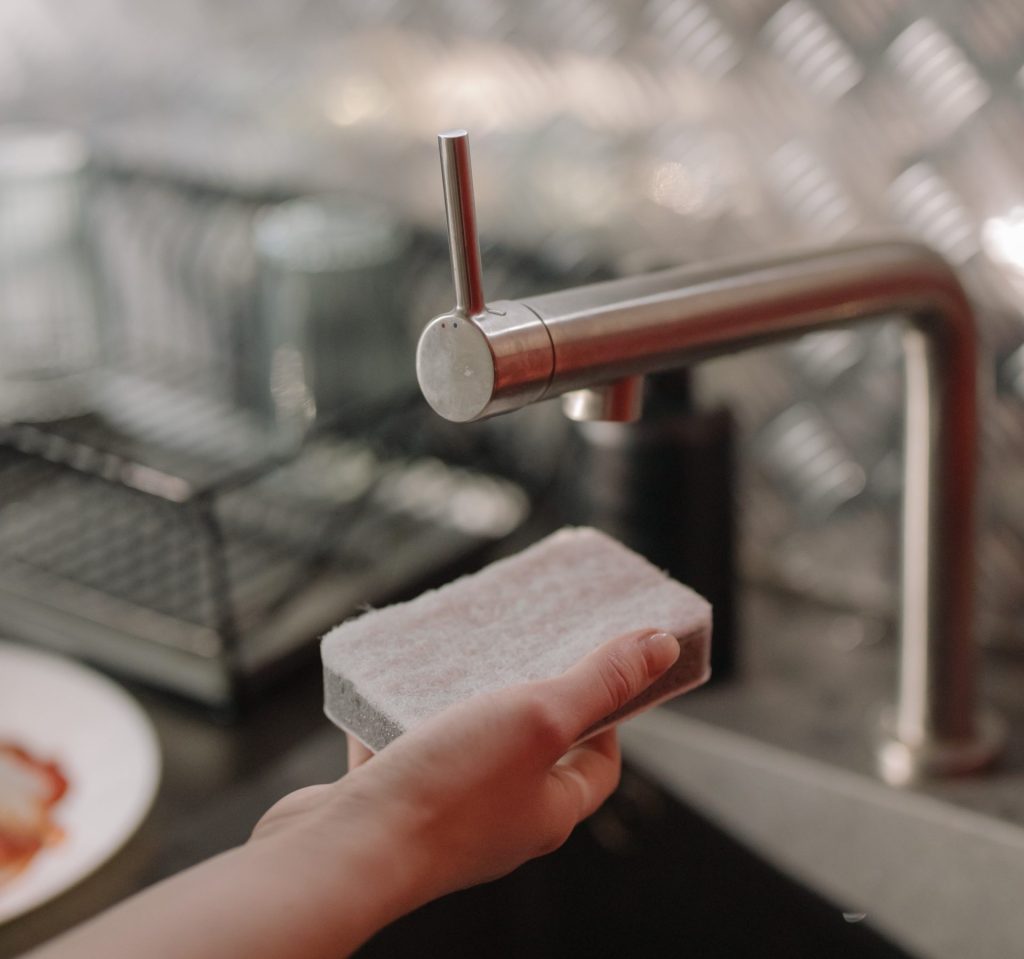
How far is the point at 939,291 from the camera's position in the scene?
1.88 ft

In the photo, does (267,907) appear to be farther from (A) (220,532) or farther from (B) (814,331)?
(A) (220,532)

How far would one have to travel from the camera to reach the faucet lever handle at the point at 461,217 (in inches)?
14.9

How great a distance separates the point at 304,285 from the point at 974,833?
62 centimetres

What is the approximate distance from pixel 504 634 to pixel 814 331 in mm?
186

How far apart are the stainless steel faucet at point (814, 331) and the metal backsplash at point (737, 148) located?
15cm

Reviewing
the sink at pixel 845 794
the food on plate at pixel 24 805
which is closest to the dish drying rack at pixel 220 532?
the food on plate at pixel 24 805

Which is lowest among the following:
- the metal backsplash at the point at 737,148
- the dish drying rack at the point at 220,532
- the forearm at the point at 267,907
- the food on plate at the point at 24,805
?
the food on plate at the point at 24,805

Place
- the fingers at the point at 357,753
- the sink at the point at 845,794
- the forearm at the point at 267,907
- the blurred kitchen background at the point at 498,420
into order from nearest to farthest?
the forearm at the point at 267,907 → the fingers at the point at 357,753 → the sink at the point at 845,794 → the blurred kitchen background at the point at 498,420

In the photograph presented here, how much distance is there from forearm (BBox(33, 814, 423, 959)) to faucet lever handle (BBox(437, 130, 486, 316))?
0.57 ft

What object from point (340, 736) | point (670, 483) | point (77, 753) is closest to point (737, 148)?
point (670, 483)

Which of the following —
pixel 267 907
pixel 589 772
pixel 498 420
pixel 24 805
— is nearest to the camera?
pixel 267 907

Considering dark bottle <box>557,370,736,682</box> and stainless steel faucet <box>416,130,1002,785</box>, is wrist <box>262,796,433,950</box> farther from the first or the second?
dark bottle <box>557,370,736,682</box>

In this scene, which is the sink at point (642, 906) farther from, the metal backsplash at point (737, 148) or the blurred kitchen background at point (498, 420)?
the metal backsplash at point (737, 148)

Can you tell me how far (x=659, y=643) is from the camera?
1.41 ft
